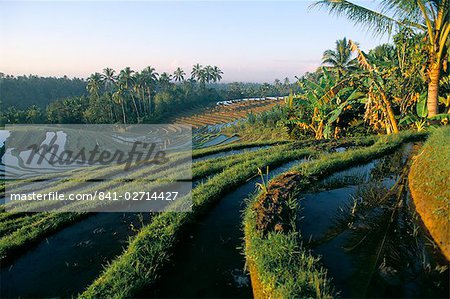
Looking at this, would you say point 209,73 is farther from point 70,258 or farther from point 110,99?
point 70,258

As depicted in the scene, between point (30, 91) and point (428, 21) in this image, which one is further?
point (30, 91)

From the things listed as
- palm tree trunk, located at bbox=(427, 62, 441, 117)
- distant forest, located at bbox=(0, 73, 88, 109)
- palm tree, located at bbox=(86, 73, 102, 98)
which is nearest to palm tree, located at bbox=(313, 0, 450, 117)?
palm tree trunk, located at bbox=(427, 62, 441, 117)

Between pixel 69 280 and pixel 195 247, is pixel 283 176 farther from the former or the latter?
pixel 69 280

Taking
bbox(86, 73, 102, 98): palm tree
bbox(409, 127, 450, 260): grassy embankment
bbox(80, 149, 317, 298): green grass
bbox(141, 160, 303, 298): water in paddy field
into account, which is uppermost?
bbox(86, 73, 102, 98): palm tree

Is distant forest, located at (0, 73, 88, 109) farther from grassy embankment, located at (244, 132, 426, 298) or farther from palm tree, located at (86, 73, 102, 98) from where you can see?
grassy embankment, located at (244, 132, 426, 298)

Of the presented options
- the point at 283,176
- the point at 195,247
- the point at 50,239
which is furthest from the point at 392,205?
the point at 50,239

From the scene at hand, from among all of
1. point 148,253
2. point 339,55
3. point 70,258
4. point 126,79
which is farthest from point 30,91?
point 148,253
